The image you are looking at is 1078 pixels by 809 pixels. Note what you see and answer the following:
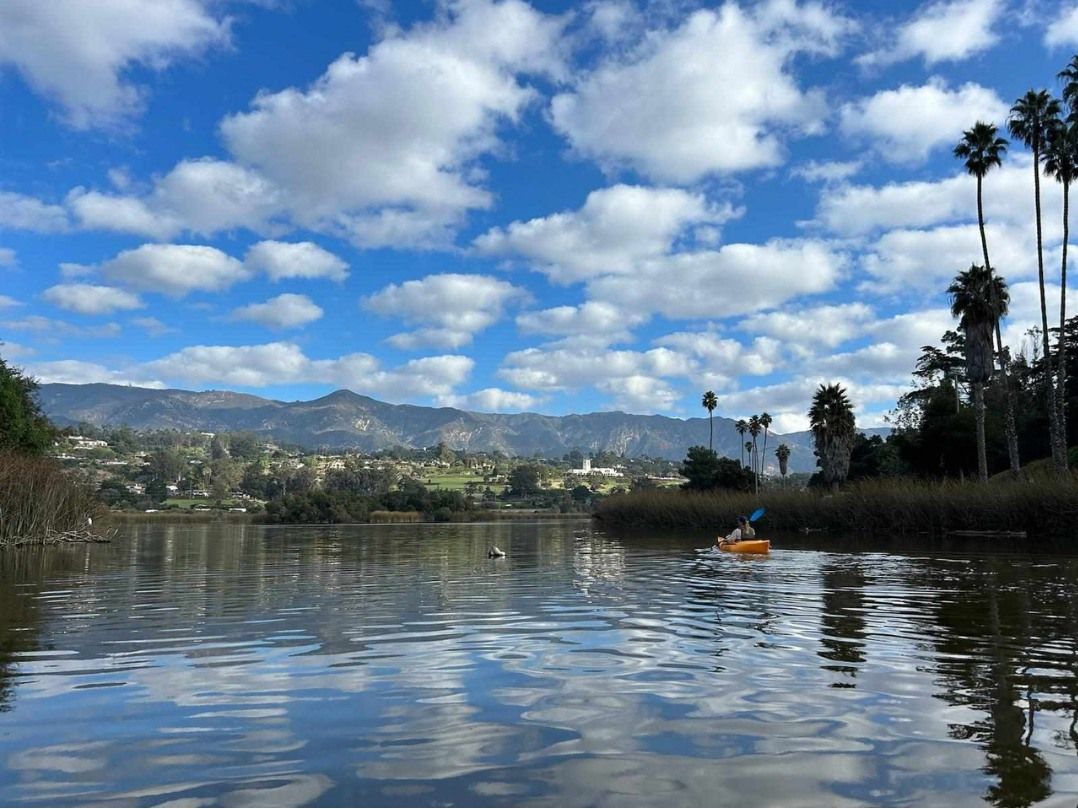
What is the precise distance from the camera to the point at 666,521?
232 feet

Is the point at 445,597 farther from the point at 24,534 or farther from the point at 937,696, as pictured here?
the point at 24,534

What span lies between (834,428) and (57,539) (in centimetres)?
5736

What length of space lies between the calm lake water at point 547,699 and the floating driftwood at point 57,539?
81.1 ft

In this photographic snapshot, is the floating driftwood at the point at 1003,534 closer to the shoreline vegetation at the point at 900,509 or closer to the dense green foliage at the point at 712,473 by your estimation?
the shoreline vegetation at the point at 900,509

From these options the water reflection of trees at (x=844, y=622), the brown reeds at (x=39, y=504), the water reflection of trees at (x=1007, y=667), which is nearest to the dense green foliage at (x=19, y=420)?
the brown reeds at (x=39, y=504)

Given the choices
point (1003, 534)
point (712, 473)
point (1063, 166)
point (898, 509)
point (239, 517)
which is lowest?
point (239, 517)

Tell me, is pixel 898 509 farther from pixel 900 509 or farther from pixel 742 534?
pixel 742 534

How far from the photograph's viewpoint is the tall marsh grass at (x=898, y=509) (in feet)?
127

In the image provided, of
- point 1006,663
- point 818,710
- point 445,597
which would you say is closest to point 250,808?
point 818,710

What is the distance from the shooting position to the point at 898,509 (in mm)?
46812

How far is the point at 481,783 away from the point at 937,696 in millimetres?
4994

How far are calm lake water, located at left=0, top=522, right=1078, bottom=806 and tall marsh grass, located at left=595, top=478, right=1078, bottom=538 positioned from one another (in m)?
24.6

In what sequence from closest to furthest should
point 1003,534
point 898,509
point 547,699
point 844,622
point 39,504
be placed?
point 547,699
point 844,622
point 1003,534
point 39,504
point 898,509

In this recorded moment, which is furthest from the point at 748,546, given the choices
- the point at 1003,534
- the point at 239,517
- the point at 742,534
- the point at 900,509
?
the point at 239,517
